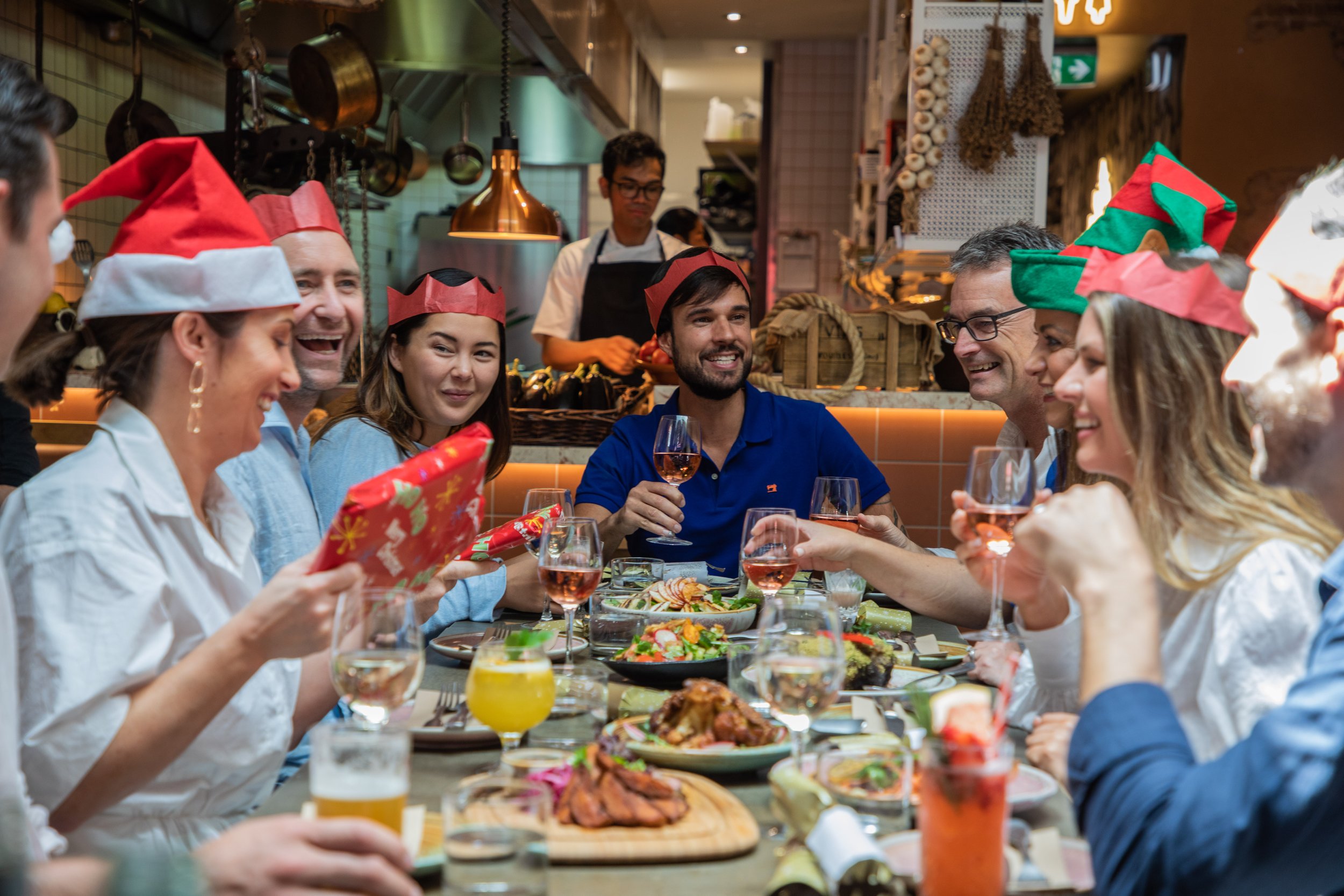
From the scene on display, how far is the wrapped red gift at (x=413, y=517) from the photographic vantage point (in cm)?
128

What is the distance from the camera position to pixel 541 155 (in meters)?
8.52

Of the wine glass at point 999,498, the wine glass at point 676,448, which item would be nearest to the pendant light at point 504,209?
the wine glass at point 676,448

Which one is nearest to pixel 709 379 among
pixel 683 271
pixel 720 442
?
pixel 720 442

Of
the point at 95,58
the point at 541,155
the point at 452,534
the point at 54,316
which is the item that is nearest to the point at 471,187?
the point at 541,155

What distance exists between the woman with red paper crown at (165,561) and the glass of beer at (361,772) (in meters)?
0.28

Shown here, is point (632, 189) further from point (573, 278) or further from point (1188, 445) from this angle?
point (1188, 445)

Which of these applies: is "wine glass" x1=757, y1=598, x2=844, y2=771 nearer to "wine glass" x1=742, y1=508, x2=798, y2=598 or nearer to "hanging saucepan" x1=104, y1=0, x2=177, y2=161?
"wine glass" x1=742, y1=508, x2=798, y2=598

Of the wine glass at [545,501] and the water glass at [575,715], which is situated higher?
the wine glass at [545,501]

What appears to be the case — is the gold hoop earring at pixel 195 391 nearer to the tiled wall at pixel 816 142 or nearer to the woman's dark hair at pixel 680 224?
the woman's dark hair at pixel 680 224

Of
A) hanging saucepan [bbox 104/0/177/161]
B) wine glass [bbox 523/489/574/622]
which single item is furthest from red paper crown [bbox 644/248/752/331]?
hanging saucepan [bbox 104/0/177/161]

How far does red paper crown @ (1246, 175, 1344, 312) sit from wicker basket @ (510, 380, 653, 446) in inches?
116

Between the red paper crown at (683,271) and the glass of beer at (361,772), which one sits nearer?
the glass of beer at (361,772)

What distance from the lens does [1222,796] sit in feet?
3.03

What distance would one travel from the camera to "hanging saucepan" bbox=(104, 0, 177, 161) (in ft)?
14.6
